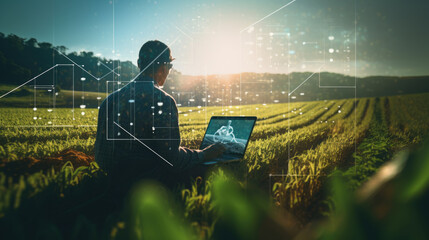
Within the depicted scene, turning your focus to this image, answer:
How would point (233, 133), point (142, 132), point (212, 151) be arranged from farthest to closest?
point (233, 133), point (212, 151), point (142, 132)

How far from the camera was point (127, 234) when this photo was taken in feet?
1.57

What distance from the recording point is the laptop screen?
2.99 meters

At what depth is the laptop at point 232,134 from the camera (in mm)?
2980

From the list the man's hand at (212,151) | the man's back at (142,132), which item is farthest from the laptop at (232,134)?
the man's back at (142,132)

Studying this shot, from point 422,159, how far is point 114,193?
1.98 m

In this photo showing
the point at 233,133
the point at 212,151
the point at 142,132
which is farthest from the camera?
the point at 233,133

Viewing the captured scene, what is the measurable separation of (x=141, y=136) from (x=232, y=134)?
4.00 feet

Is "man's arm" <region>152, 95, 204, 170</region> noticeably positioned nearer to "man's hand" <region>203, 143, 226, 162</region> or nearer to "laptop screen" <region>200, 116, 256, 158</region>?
"man's hand" <region>203, 143, 226, 162</region>

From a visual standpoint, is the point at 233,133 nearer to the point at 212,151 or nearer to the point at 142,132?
the point at 212,151

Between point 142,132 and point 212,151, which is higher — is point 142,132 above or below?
above

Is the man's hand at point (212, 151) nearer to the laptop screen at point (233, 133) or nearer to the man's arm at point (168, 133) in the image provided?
the laptop screen at point (233, 133)

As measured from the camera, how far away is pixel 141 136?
2.21 metres

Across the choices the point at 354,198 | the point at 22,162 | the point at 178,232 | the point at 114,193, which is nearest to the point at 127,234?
the point at 178,232

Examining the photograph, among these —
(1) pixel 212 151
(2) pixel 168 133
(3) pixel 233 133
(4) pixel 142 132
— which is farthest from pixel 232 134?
(4) pixel 142 132
